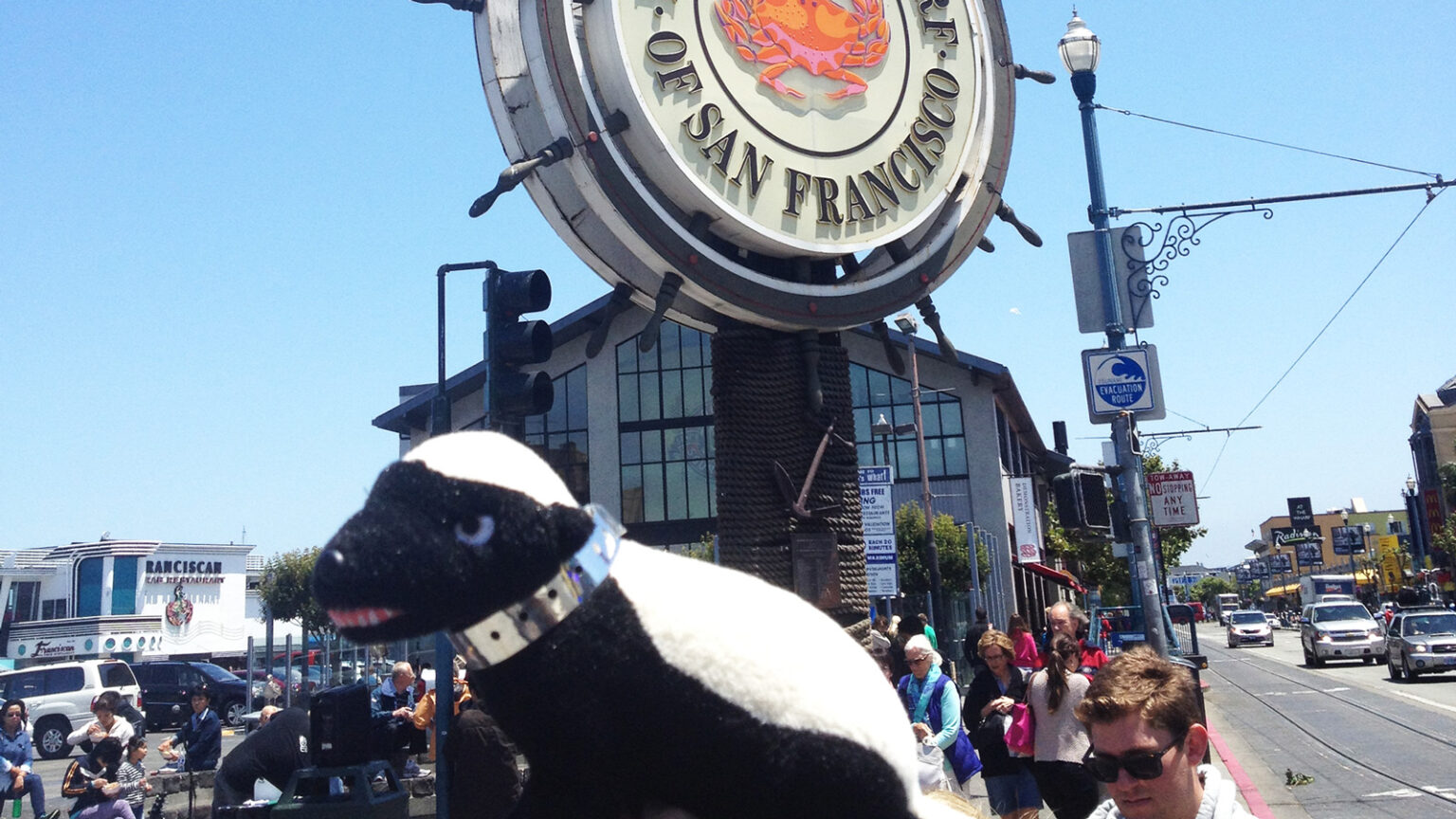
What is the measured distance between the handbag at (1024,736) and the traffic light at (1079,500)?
12.4ft

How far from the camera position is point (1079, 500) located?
405 inches

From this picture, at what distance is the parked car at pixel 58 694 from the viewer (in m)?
23.1

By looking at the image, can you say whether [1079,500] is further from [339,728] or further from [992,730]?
[339,728]

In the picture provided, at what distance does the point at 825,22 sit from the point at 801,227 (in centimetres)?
118

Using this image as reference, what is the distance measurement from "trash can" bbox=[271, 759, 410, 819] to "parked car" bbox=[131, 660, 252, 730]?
21879 mm

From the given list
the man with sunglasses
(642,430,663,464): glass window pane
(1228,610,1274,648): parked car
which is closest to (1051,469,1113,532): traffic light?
the man with sunglasses

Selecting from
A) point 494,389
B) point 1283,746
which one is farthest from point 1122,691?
point 1283,746

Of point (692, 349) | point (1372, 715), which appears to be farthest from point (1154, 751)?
point (692, 349)

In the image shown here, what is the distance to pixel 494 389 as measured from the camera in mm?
5465

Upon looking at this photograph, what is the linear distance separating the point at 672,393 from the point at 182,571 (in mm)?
32855

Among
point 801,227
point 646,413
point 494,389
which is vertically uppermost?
point 646,413

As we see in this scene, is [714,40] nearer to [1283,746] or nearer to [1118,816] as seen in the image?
[1118,816]

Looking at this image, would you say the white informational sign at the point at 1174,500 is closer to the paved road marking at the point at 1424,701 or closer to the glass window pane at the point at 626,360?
the paved road marking at the point at 1424,701

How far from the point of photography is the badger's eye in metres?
1.67
